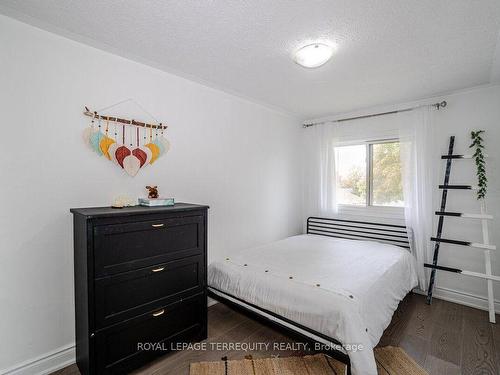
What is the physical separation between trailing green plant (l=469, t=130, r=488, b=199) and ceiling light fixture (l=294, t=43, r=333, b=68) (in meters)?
2.12

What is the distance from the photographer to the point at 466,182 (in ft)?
10.3

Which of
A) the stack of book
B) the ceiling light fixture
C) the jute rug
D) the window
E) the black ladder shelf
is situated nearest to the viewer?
the jute rug

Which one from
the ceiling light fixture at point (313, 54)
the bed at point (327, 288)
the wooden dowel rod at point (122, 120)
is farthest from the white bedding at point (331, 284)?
the ceiling light fixture at point (313, 54)

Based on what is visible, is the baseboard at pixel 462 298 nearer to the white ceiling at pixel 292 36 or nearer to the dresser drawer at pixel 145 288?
the white ceiling at pixel 292 36

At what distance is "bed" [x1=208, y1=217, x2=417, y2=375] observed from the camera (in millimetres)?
1776

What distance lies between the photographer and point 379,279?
229 cm

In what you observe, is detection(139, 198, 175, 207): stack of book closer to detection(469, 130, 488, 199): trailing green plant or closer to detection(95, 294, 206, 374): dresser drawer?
detection(95, 294, 206, 374): dresser drawer

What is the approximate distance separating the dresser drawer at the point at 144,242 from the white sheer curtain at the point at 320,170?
246cm

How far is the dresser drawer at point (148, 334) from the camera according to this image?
5.92 ft

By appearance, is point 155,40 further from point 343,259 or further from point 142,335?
point 343,259

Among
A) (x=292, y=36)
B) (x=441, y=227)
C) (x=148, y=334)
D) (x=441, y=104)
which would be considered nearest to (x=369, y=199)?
(x=441, y=227)

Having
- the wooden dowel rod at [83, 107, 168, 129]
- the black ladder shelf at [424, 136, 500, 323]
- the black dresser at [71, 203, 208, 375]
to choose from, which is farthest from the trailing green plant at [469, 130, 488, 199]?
the wooden dowel rod at [83, 107, 168, 129]

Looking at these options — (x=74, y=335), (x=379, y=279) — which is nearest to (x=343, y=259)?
(x=379, y=279)

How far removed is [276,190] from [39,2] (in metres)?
3.19
